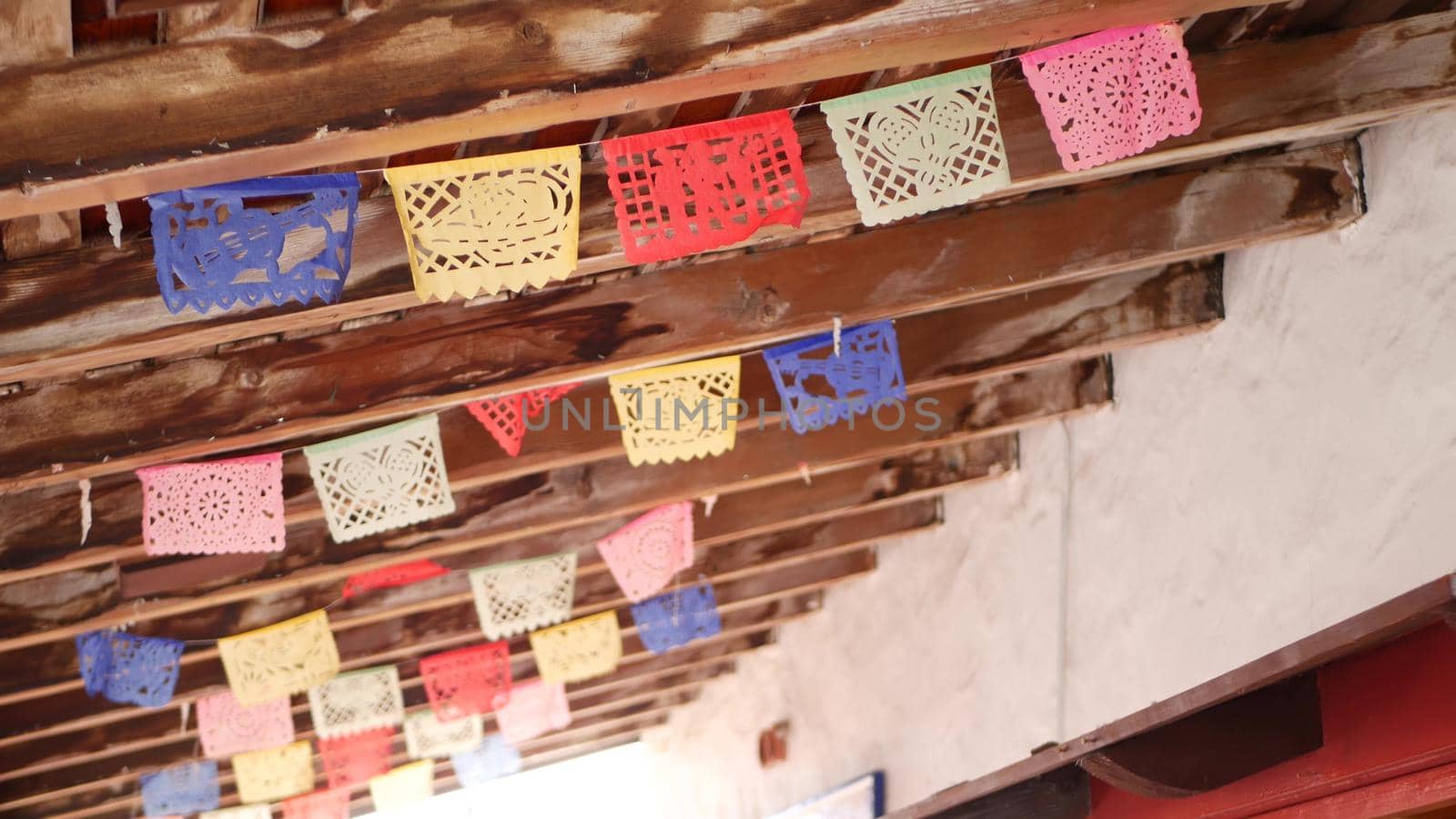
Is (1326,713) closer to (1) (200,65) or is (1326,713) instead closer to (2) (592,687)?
(1) (200,65)

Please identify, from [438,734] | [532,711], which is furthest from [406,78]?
[438,734]

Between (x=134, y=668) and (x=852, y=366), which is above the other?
(x=852, y=366)

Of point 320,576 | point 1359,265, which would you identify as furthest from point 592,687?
point 1359,265

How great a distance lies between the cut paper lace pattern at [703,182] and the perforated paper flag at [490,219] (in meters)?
0.08

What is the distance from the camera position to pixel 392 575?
12.0ft

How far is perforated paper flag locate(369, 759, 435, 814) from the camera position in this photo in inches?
238

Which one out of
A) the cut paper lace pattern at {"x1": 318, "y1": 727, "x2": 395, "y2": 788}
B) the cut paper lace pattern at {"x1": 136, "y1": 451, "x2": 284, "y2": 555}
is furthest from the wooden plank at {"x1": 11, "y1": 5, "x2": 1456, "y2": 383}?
the cut paper lace pattern at {"x1": 318, "y1": 727, "x2": 395, "y2": 788}

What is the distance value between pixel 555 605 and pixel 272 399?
1.53 m

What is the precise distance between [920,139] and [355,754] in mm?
4273

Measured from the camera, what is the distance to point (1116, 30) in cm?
191

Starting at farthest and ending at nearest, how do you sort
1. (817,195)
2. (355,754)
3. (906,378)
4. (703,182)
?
1. (355,754)
2. (906,378)
3. (817,195)
4. (703,182)

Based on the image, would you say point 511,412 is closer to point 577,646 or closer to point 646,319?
point 646,319

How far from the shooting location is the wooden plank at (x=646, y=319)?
242 cm

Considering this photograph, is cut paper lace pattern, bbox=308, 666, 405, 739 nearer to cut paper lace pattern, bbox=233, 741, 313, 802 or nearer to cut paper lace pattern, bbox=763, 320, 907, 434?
cut paper lace pattern, bbox=233, 741, 313, 802
